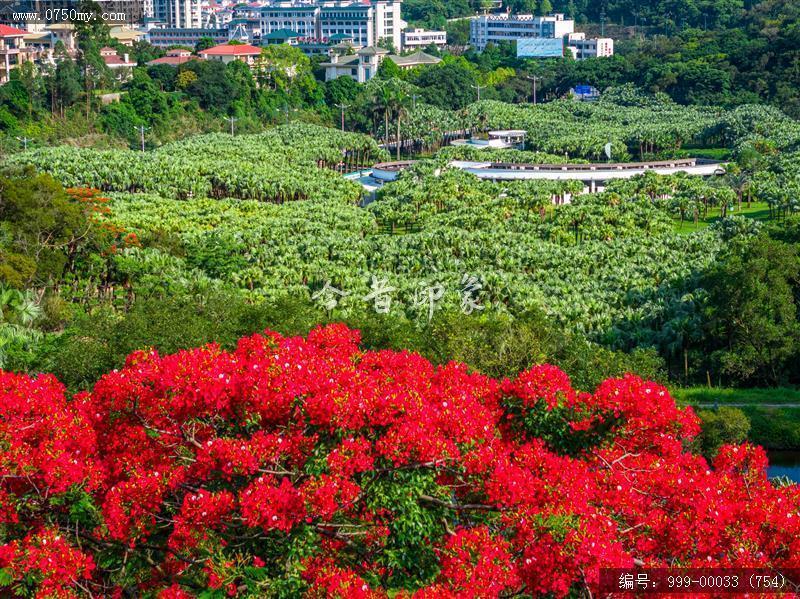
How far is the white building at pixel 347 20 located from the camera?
181125mm

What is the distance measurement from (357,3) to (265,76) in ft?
189

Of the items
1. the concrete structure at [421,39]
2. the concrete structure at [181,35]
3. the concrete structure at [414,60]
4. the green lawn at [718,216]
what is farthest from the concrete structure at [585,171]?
the concrete structure at [181,35]

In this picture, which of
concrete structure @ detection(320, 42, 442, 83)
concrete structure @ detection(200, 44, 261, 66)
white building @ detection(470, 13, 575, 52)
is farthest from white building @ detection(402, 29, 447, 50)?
concrete structure @ detection(200, 44, 261, 66)

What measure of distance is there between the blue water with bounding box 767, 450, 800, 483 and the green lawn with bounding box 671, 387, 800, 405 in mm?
3682

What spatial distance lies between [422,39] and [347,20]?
1447cm

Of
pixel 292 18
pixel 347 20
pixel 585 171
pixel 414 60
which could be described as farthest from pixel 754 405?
pixel 292 18

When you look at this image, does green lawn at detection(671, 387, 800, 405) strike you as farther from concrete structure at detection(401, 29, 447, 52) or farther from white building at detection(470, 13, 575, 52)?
concrete structure at detection(401, 29, 447, 52)

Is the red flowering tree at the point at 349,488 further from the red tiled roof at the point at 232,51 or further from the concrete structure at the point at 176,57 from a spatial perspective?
the red tiled roof at the point at 232,51

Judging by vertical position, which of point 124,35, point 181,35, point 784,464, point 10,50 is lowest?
point 784,464

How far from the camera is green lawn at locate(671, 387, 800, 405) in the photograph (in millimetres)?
41469

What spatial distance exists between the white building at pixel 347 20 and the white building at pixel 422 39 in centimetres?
163

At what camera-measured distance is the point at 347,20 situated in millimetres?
182875

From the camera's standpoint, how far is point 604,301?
48.5 m

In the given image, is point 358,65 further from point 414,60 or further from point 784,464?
point 784,464
